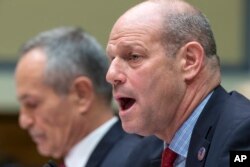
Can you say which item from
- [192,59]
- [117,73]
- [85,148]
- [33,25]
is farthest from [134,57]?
[33,25]

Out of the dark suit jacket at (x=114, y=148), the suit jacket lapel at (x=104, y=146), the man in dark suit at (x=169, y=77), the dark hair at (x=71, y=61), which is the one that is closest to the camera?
the man in dark suit at (x=169, y=77)

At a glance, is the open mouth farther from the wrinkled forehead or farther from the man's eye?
the wrinkled forehead

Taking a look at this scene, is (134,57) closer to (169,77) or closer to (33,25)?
(169,77)

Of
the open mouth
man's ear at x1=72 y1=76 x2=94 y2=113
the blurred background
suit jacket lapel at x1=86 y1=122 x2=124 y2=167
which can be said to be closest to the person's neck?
the open mouth

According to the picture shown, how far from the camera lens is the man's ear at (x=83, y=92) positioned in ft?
15.9

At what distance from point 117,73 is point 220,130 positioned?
1.69 ft

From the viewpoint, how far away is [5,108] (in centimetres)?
867

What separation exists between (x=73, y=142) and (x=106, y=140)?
22 cm

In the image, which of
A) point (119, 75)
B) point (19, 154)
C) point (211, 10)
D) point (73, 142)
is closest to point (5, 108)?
point (19, 154)

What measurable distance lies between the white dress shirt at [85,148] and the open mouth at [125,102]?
1.12 meters

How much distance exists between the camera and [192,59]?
3566 mm

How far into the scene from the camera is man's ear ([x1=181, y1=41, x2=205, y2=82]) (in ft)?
11.7

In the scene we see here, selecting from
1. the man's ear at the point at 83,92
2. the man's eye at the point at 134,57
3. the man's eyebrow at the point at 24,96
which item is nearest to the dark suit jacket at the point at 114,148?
Answer: the man's ear at the point at 83,92

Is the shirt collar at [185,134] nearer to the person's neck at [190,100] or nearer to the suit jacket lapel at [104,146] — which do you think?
the person's neck at [190,100]
